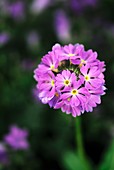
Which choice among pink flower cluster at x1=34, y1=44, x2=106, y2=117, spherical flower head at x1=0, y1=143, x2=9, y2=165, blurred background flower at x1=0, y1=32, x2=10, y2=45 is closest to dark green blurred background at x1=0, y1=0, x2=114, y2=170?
blurred background flower at x1=0, y1=32, x2=10, y2=45

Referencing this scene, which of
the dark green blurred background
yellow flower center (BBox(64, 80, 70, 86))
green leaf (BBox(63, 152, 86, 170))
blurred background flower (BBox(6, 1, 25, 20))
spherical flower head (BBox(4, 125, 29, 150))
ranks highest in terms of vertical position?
blurred background flower (BBox(6, 1, 25, 20))

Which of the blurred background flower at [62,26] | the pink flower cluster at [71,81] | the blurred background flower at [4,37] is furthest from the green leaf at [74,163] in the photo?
the blurred background flower at [62,26]

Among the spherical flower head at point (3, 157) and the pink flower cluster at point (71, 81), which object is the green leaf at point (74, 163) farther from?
the pink flower cluster at point (71, 81)

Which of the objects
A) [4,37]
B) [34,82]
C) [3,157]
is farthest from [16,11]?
[3,157]

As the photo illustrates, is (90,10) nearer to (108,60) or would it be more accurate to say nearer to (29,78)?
(108,60)

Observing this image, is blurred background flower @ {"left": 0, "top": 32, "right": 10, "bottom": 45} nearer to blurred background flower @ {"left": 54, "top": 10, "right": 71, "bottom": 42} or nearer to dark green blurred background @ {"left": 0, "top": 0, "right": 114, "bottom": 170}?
dark green blurred background @ {"left": 0, "top": 0, "right": 114, "bottom": 170}

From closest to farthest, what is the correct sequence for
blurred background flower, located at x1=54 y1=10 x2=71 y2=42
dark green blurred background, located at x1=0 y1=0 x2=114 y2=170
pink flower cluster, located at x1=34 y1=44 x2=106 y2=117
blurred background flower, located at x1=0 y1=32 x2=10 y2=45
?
pink flower cluster, located at x1=34 y1=44 x2=106 y2=117 → dark green blurred background, located at x1=0 y1=0 x2=114 y2=170 → blurred background flower, located at x1=0 y1=32 x2=10 y2=45 → blurred background flower, located at x1=54 y1=10 x2=71 y2=42
